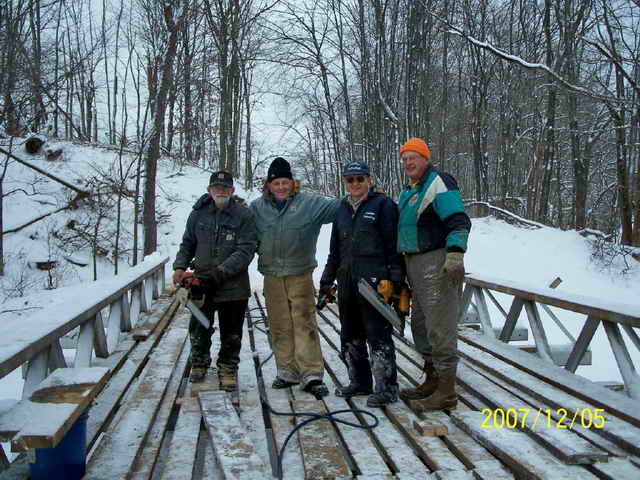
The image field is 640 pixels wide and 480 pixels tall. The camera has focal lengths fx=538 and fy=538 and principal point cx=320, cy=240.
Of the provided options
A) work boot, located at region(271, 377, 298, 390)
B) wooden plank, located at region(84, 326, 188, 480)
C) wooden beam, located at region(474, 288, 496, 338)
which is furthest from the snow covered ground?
work boot, located at region(271, 377, 298, 390)

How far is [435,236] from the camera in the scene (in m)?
3.45

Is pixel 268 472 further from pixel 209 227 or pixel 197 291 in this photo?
pixel 209 227

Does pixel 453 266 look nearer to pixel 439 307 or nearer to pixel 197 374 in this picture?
pixel 439 307

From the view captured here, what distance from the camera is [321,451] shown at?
279 centimetres

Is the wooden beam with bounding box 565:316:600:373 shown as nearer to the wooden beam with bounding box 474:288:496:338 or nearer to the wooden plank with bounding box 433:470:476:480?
the wooden beam with bounding box 474:288:496:338

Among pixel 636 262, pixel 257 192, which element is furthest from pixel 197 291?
pixel 257 192

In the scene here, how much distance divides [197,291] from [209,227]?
0.51 m

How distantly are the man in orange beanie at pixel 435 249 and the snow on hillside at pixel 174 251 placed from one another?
274cm

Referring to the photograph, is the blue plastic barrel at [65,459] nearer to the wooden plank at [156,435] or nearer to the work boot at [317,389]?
the wooden plank at [156,435]

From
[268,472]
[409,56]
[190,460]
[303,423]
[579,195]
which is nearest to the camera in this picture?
[268,472]

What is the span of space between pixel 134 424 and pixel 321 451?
3.71 feet

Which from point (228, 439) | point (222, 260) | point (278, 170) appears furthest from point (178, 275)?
point (228, 439)

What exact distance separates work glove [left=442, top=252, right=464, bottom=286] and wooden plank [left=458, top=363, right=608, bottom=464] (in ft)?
2.81

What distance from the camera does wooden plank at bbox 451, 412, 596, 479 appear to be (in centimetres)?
249
